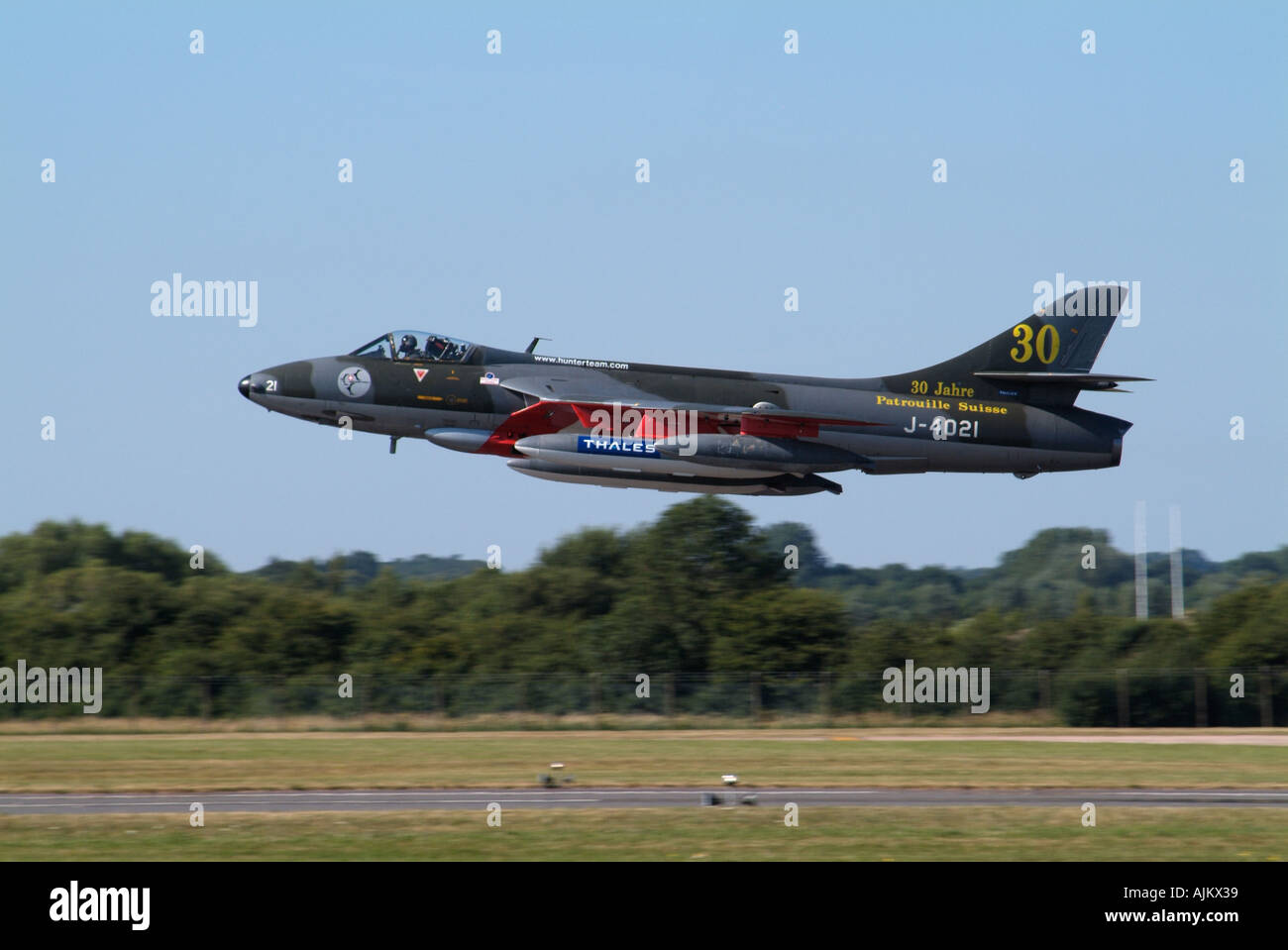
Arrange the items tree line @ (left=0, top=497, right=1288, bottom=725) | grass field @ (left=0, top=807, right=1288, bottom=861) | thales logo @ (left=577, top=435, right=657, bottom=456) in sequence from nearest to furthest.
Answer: grass field @ (left=0, top=807, right=1288, bottom=861)
thales logo @ (left=577, top=435, right=657, bottom=456)
tree line @ (left=0, top=497, right=1288, bottom=725)

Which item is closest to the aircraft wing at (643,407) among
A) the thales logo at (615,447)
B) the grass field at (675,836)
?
the thales logo at (615,447)

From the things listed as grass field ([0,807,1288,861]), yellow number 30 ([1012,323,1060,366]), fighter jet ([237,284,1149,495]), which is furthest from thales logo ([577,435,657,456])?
yellow number 30 ([1012,323,1060,366])

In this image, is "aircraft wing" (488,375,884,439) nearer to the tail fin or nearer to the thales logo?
the thales logo

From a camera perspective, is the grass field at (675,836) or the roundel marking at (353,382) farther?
the roundel marking at (353,382)

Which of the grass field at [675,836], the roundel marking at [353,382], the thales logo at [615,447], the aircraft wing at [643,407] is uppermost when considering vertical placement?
the roundel marking at [353,382]

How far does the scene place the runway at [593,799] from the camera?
21078mm

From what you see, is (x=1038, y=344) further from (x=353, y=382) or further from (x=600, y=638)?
(x=600, y=638)

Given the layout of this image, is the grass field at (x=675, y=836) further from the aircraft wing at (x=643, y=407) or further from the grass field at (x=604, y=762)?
the aircraft wing at (x=643, y=407)

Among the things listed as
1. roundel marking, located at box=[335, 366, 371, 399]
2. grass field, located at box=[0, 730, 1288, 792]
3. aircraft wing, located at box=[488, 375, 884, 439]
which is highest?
roundel marking, located at box=[335, 366, 371, 399]

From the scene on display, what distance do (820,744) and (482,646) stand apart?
62.0 ft

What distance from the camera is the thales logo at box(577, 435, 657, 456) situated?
25406 mm

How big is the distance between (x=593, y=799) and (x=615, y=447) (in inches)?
255

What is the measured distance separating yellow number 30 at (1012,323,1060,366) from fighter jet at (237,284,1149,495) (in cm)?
3

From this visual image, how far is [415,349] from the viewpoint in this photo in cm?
2730
